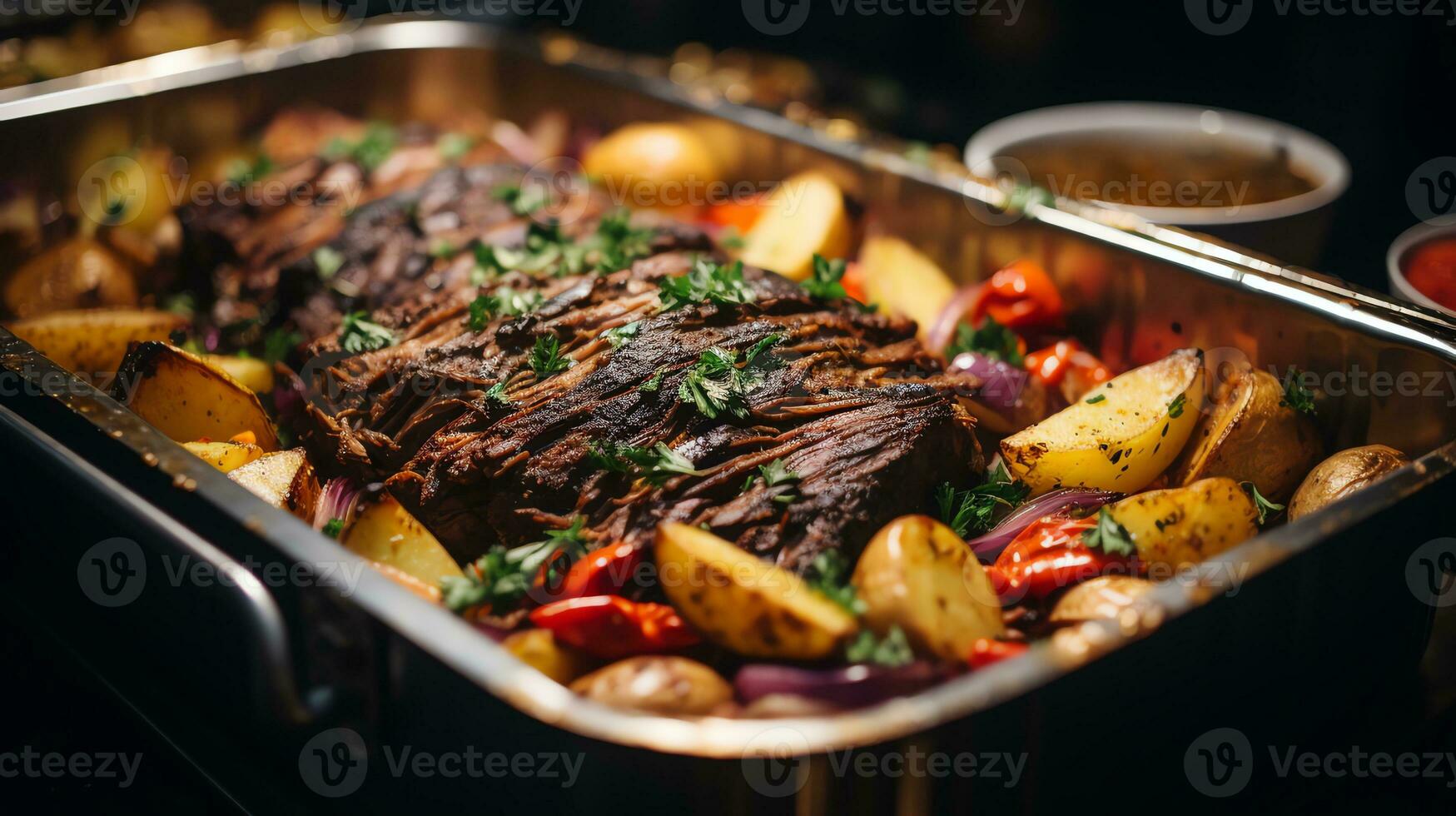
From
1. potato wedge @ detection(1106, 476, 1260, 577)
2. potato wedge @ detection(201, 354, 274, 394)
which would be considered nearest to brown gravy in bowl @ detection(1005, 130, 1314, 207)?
potato wedge @ detection(1106, 476, 1260, 577)

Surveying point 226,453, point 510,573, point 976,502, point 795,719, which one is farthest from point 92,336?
point 795,719

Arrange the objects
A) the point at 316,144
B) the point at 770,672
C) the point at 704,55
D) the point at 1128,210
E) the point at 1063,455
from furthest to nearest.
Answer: the point at 704,55
the point at 316,144
the point at 1128,210
the point at 1063,455
the point at 770,672

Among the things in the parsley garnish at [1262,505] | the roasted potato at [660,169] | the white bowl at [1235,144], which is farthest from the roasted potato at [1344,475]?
the roasted potato at [660,169]

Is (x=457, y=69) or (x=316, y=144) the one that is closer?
(x=316, y=144)

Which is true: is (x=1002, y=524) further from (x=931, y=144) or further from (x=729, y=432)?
(x=931, y=144)

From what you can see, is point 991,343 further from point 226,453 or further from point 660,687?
point 226,453

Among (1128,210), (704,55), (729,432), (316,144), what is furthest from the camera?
(704,55)

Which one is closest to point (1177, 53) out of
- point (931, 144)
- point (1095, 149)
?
point (931, 144)
